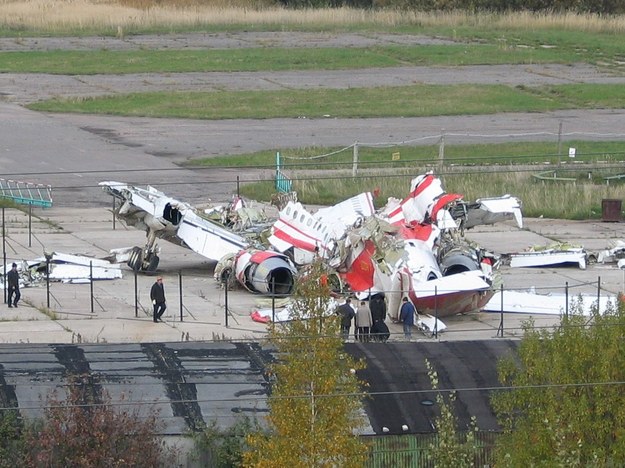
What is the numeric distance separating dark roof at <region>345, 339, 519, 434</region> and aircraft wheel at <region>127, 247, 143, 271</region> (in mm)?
13120

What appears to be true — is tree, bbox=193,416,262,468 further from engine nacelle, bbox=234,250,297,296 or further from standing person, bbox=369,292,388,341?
engine nacelle, bbox=234,250,297,296

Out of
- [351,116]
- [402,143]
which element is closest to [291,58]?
[351,116]

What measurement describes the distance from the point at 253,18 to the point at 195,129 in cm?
3822

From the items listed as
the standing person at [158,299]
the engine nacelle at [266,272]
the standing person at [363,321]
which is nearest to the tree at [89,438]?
the standing person at [363,321]

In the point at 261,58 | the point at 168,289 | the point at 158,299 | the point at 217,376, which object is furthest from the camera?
the point at 261,58

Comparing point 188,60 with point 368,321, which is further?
point 188,60

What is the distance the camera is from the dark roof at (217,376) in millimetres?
26812

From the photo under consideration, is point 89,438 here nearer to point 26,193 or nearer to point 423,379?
point 423,379

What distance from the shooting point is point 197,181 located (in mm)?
58969

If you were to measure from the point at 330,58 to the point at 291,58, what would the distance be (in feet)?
7.93

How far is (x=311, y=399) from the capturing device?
22.5 metres

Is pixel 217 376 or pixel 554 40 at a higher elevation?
pixel 217 376

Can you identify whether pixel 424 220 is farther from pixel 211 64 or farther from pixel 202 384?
pixel 211 64

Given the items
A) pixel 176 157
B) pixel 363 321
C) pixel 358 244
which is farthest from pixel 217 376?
pixel 176 157
